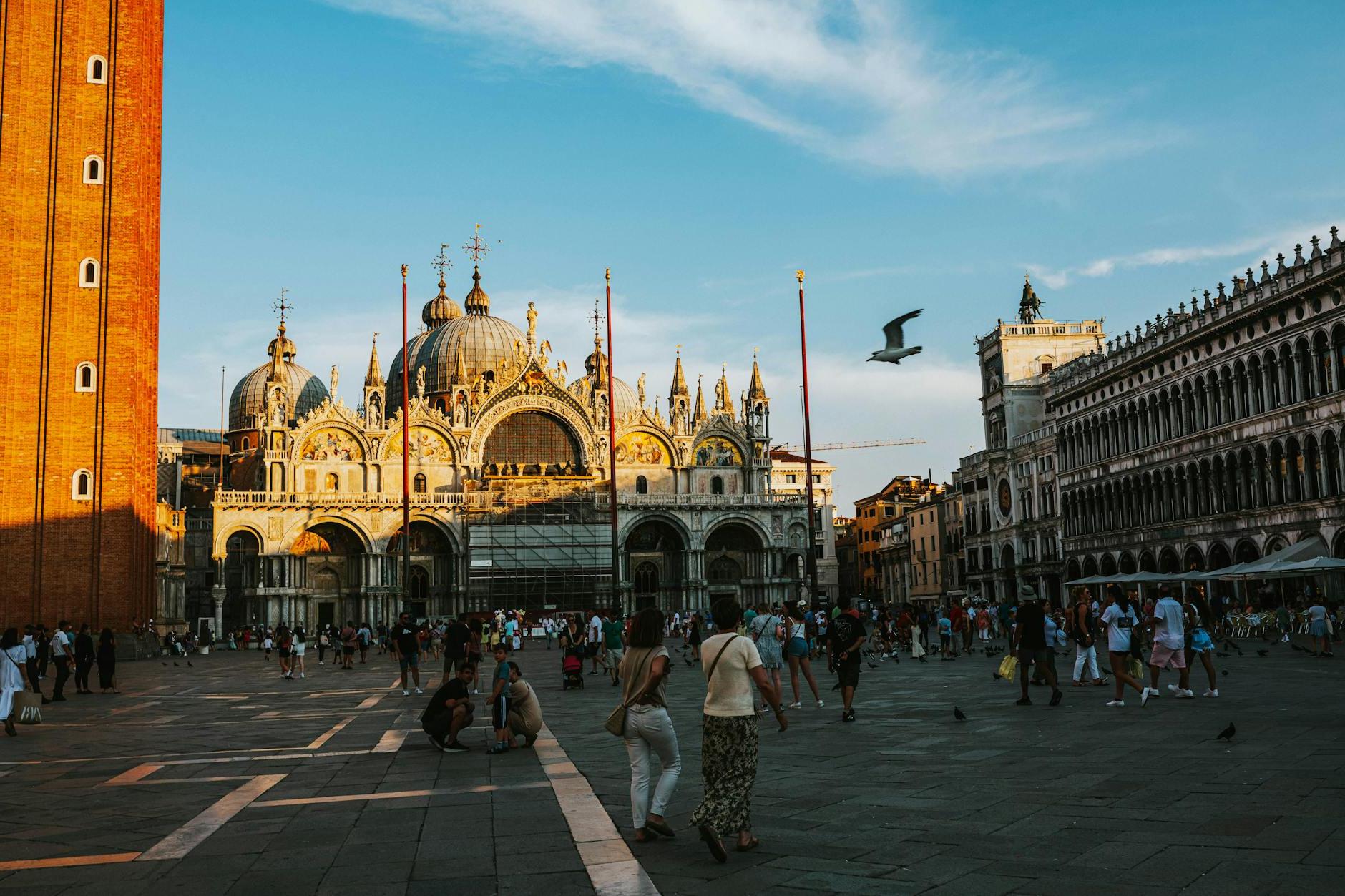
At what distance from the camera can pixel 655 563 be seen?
6888 cm

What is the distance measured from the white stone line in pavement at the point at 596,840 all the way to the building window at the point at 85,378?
32.2 metres

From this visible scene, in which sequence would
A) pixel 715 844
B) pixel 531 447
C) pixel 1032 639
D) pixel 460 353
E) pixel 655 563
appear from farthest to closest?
pixel 460 353
pixel 655 563
pixel 531 447
pixel 1032 639
pixel 715 844

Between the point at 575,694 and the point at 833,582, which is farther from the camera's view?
the point at 833,582

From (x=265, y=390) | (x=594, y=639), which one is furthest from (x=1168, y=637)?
(x=265, y=390)

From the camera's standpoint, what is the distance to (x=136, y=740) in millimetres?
14508

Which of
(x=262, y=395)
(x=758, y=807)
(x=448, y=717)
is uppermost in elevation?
(x=262, y=395)

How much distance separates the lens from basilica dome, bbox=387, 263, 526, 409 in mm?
76000

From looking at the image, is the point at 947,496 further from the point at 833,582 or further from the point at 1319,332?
the point at 1319,332

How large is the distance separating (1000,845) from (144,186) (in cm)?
4091

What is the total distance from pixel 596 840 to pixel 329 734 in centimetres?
818

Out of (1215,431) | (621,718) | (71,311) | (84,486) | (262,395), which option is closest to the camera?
(621,718)

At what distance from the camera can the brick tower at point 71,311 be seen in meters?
37.4

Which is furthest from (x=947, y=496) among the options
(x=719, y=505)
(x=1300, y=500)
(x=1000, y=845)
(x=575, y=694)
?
(x=1000, y=845)

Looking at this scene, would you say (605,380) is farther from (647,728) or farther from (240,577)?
(647,728)
